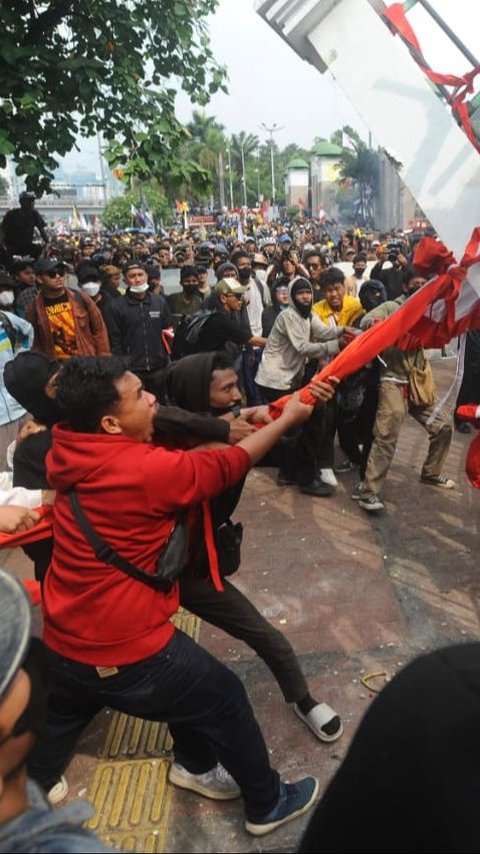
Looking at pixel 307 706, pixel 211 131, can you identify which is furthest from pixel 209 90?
pixel 211 131

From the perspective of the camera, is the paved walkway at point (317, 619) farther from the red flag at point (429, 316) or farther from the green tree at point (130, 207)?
the green tree at point (130, 207)

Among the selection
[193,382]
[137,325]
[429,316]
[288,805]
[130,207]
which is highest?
[130,207]

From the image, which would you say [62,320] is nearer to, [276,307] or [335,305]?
[335,305]

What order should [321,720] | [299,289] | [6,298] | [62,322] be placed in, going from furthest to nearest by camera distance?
[6,298] < [62,322] < [299,289] < [321,720]

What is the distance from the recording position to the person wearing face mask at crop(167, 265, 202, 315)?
7.05 meters

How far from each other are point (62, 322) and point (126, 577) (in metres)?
4.08

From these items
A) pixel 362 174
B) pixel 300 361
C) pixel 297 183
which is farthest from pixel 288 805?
pixel 297 183

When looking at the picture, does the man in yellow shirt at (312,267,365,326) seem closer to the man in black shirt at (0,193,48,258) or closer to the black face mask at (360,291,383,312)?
the black face mask at (360,291,383,312)

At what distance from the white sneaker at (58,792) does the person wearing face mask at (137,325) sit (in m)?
3.87

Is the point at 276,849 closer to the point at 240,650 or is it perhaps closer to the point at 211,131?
the point at 240,650

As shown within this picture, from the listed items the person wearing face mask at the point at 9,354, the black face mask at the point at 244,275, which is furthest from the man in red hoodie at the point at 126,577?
the black face mask at the point at 244,275

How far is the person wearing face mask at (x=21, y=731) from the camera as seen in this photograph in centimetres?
92

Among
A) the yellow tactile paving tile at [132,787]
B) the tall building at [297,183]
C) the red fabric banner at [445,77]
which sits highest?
the tall building at [297,183]

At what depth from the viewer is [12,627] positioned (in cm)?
108
